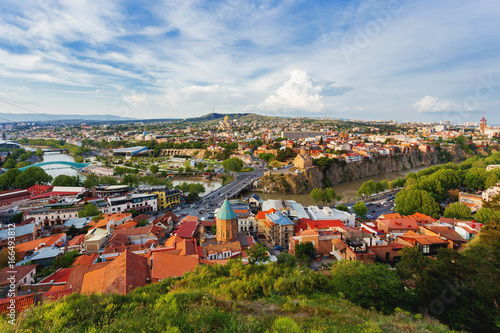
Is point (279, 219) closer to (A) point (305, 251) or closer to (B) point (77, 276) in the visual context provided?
(A) point (305, 251)

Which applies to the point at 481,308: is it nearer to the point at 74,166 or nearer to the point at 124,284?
the point at 124,284

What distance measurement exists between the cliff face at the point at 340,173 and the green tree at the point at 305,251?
61.3 ft

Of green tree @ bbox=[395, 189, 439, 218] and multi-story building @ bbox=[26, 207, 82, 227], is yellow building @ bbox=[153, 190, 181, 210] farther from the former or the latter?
green tree @ bbox=[395, 189, 439, 218]

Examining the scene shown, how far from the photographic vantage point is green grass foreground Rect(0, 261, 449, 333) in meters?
3.89

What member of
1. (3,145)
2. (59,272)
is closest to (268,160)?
(59,272)

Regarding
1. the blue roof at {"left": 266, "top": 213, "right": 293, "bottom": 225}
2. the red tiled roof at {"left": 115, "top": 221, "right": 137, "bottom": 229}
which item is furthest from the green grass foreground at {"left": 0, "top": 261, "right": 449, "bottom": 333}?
the red tiled roof at {"left": 115, "top": 221, "right": 137, "bottom": 229}

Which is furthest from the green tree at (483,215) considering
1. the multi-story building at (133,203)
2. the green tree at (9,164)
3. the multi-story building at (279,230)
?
the green tree at (9,164)

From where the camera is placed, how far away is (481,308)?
5.95 meters

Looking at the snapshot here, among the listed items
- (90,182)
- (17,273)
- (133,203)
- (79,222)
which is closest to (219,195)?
(133,203)

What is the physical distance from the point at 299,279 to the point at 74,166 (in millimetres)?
50068

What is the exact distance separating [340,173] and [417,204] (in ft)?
60.8

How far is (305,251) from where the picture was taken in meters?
11.9

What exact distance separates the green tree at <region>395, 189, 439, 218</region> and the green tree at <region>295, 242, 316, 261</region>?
11028 millimetres

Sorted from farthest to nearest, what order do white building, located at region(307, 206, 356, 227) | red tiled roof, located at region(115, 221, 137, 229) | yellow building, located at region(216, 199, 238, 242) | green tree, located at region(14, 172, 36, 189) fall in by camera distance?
green tree, located at region(14, 172, 36, 189), white building, located at region(307, 206, 356, 227), red tiled roof, located at region(115, 221, 137, 229), yellow building, located at region(216, 199, 238, 242)
